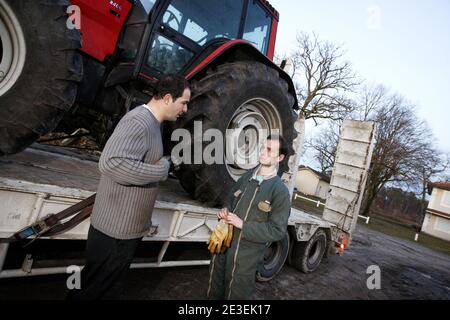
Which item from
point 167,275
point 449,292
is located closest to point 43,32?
point 167,275

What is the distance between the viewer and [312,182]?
5278cm

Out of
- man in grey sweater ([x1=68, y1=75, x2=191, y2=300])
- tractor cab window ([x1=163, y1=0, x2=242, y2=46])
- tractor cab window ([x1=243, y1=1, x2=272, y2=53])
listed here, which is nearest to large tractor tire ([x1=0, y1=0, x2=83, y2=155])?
man in grey sweater ([x1=68, y1=75, x2=191, y2=300])

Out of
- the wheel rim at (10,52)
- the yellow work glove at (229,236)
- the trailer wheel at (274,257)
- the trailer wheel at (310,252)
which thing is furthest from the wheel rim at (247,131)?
the trailer wheel at (310,252)

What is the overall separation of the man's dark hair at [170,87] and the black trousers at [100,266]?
96 centimetres

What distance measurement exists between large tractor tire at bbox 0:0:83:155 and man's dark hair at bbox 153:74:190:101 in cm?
77

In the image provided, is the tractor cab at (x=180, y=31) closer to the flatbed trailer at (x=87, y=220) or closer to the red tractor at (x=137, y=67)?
the red tractor at (x=137, y=67)

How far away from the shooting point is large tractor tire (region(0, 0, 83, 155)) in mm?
2014

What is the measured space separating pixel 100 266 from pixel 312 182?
53.7 m

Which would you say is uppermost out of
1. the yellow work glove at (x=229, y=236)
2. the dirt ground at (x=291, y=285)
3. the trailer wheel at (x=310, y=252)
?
the yellow work glove at (x=229, y=236)

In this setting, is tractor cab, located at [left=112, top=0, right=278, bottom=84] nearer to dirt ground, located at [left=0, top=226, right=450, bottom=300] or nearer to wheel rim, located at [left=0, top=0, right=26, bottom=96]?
wheel rim, located at [left=0, top=0, right=26, bottom=96]

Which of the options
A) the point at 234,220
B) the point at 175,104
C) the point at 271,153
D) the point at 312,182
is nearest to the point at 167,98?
the point at 175,104

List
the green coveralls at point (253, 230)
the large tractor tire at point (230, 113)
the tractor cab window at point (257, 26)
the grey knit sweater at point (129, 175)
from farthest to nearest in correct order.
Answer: the tractor cab window at point (257, 26) < the large tractor tire at point (230, 113) < the green coveralls at point (253, 230) < the grey knit sweater at point (129, 175)

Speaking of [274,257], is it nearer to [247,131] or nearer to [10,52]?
[247,131]

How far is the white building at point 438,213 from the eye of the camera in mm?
30969
